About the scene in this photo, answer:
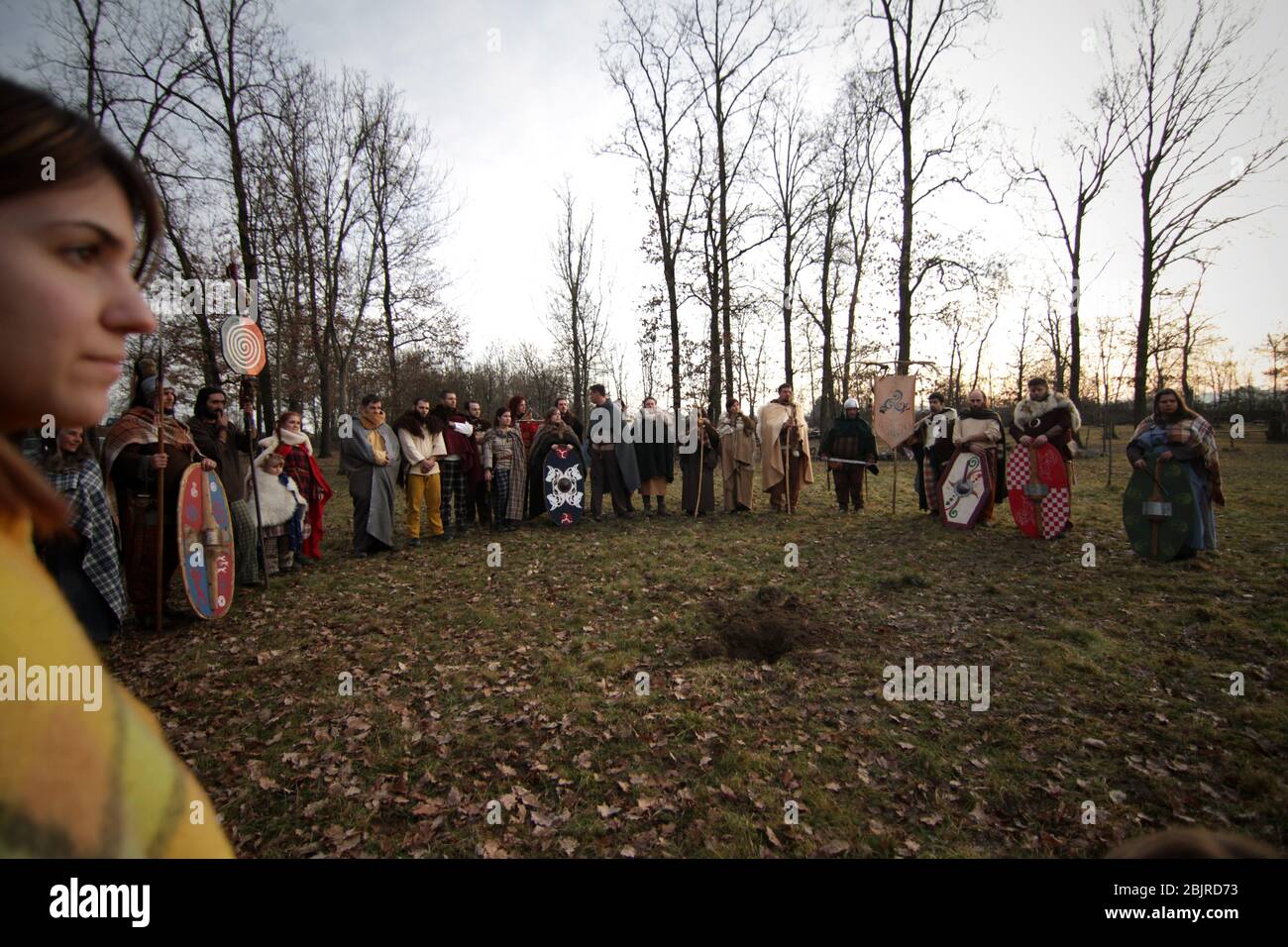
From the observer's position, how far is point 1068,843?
303 centimetres

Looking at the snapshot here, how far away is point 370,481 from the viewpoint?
9.09 meters

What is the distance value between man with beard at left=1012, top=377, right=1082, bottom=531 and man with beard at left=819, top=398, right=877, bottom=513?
9.69ft

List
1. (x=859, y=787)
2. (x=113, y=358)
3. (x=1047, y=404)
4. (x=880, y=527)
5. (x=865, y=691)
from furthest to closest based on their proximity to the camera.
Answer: (x=880, y=527), (x=1047, y=404), (x=865, y=691), (x=859, y=787), (x=113, y=358)

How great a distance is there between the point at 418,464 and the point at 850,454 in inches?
322

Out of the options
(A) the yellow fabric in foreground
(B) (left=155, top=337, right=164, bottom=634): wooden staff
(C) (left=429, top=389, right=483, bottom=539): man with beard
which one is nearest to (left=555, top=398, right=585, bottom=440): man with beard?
(C) (left=429, top=389, right=483, bottom=539): man with beard

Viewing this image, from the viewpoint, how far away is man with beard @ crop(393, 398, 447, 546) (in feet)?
31.8

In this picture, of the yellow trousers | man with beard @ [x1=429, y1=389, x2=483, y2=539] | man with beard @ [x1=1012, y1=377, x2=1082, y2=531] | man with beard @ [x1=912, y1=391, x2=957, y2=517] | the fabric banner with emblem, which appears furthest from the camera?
the fabric banner with emblem

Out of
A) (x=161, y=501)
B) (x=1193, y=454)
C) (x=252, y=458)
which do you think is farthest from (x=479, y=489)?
(x=1193, y=454)

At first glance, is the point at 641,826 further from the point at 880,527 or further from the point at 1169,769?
the point at 880,527

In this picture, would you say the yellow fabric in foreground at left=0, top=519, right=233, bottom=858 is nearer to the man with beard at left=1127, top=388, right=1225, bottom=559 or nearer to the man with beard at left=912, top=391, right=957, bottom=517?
the man with beard at left=1127, top=388, right=1225, bottom=559

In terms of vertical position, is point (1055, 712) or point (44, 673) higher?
point (44, 673)

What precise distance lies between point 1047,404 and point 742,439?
5136 mm
